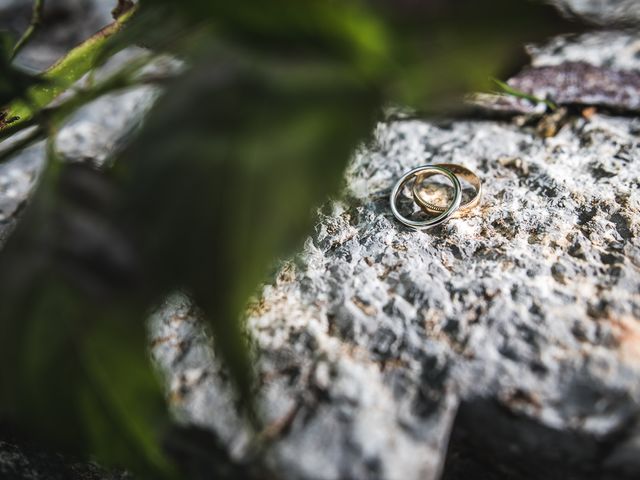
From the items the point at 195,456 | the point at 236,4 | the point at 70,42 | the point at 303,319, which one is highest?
the point at 70,42

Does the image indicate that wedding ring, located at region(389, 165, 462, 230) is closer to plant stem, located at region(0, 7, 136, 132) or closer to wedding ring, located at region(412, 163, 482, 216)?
wedding ring, located at region(412, 163, 482, 216)

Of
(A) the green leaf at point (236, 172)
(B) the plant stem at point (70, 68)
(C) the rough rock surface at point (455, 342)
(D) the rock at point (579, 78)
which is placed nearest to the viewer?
(A) the green leaf at point (236, 172)

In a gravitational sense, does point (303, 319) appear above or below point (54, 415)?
above

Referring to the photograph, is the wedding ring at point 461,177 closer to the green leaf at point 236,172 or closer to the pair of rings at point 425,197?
the pair of rings at point 425,197

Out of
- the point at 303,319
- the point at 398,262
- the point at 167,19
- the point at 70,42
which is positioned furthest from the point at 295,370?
the point at 70,42

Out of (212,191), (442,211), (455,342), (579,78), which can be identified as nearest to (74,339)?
(212,191)

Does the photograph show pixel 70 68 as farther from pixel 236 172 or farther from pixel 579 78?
pixel 579 78

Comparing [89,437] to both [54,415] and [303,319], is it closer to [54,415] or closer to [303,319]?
[54,415]

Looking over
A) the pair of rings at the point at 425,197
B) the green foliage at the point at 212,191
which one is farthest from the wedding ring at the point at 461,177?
the green foliage at the point at 212,191
